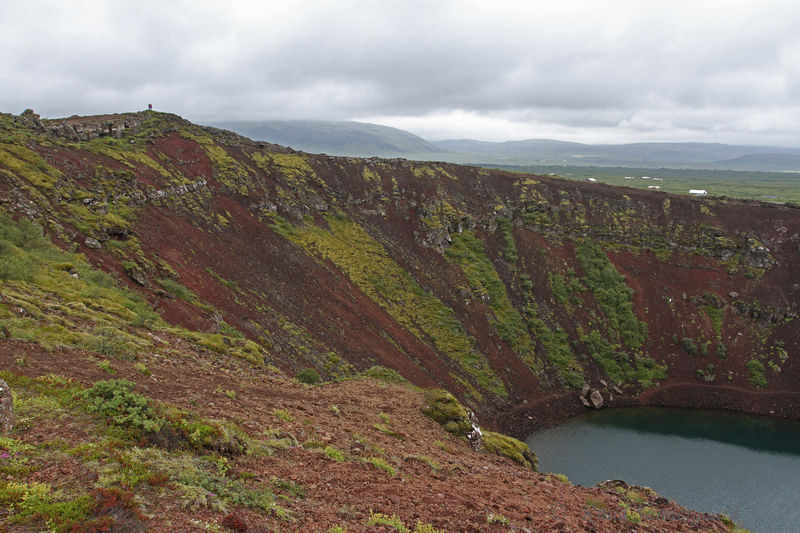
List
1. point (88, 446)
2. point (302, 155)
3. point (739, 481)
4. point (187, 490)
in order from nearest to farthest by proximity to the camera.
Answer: point (187, 490) < point (88, 446) < point (739, 481) < point (302, 155)

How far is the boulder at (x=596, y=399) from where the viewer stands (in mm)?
60969

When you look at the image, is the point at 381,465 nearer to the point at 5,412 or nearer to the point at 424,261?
the point at 5,412

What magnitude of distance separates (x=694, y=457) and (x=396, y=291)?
1803 inches

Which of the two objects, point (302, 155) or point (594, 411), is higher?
point (302, 155)

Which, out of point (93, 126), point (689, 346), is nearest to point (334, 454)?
point (93, 126)

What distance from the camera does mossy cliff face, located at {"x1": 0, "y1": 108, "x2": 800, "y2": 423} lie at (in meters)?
41.2

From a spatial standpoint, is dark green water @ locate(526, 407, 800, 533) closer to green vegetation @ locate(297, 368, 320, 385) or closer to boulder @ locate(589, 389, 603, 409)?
boulder @ locate(589, 389, 603, 409)

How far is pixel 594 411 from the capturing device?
6059 centimetres

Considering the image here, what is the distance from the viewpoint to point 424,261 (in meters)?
72.7

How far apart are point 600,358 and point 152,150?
79.7 m

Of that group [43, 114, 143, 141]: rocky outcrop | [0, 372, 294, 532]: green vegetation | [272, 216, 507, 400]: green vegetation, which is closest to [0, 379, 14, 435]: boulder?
[0, 372, 294, 532]: green vegetation

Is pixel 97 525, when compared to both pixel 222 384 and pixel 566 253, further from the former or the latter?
pixel 566 253

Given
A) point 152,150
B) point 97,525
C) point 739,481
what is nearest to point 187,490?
point 97,525

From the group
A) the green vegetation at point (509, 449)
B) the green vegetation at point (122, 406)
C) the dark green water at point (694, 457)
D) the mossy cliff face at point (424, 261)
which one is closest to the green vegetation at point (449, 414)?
the green vegetation at point (509, 449)
